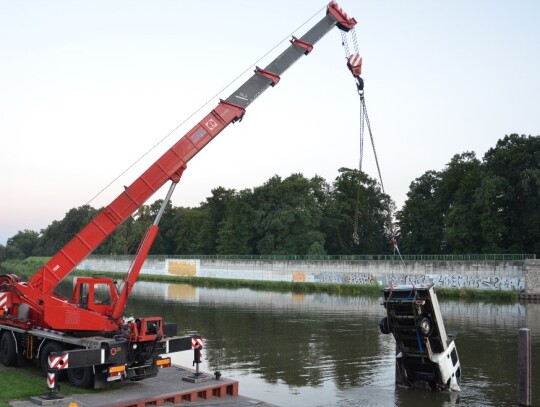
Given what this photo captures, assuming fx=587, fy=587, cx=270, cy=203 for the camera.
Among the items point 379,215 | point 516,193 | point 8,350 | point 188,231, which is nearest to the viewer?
point 8,350

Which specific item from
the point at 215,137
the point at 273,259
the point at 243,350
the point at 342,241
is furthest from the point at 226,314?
the point at 342,241

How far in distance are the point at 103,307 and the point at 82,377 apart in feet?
7.49

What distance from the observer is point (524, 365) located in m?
16.0

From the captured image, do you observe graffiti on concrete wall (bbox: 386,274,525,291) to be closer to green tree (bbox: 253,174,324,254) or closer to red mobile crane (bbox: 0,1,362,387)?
green tree (bbox: 253,174,324,254)

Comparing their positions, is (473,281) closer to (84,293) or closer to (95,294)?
(95,294)

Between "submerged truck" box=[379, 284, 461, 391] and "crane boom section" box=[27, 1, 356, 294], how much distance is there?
7.51m

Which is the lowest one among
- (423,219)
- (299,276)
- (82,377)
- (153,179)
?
(299,276)

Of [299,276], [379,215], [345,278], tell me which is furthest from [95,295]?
[379,215]

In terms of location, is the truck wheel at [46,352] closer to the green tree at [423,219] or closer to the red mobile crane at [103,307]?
the red mobile crane at [103,307]

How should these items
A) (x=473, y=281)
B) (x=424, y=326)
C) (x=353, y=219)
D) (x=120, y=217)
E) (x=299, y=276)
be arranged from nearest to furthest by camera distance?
(x=424, y=326) < (x=120, y=217) < (x=473, y=281) < (x=299, y=276) < (x=353, y=219)

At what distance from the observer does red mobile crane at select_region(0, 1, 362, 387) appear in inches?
592

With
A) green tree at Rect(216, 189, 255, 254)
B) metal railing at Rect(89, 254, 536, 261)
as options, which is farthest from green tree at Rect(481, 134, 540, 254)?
green tree at Rect(216, 189, 255, 254)

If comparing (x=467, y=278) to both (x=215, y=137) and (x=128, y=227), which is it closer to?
(x=215, y=137)

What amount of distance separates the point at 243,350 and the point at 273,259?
47467 millimetres
